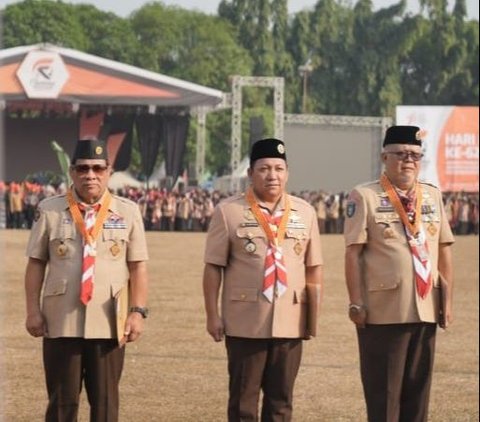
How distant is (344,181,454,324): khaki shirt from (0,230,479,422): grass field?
6.00 ft

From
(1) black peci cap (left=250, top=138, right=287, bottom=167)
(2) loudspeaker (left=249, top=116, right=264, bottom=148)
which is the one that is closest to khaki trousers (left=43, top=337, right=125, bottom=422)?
(1) black peci cap (left=250, top=138, right=287, bottom=167)

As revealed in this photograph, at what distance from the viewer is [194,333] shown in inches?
582

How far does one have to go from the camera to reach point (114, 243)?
6.96 metres

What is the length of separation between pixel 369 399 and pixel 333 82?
62398mm

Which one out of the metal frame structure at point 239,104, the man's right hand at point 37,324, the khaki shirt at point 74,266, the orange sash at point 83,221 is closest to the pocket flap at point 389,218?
the khaki shirt at point 74,266

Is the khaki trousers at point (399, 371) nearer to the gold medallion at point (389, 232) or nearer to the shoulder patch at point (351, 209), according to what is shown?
the gold medallion at point (389, 232)

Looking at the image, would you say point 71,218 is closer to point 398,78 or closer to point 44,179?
point 44,179

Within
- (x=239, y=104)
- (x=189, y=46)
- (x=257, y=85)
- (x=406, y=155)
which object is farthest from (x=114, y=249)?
(x=189, y=46)

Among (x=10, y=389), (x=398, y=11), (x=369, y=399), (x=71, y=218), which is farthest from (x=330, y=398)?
(x=398, y=11)

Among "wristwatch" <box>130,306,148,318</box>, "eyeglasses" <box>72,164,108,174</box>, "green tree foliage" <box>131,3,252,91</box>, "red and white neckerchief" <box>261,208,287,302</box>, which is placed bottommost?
"wristwatch" <box>130,306,148,318</box>

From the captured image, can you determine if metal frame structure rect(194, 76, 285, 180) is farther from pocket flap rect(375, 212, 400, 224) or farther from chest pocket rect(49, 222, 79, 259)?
chest pocket rect(49, 222, 79, 259)

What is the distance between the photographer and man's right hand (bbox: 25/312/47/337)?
22.7ft

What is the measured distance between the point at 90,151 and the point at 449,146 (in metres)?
39.0

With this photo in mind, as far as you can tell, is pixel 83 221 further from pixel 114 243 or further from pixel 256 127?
pixel 256 127
